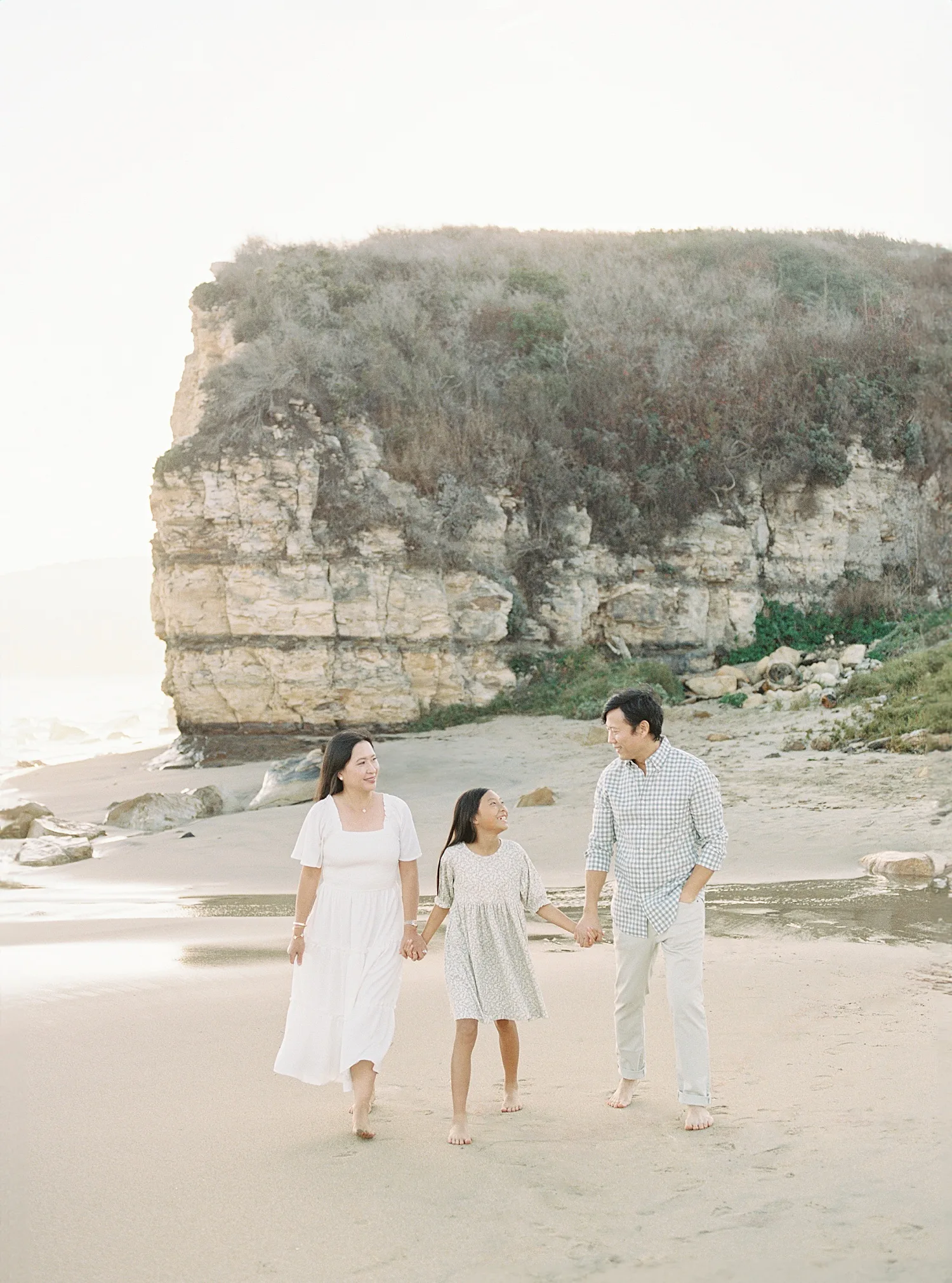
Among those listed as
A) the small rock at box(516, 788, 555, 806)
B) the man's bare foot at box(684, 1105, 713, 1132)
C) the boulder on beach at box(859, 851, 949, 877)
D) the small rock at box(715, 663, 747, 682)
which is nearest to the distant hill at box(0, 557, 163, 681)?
the small rock at box(715, 663, 747, 682)

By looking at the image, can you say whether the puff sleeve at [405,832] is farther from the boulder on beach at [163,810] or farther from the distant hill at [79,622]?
the distant hill at [79,622]

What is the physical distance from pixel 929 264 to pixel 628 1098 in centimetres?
2539

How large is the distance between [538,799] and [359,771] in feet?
25.2

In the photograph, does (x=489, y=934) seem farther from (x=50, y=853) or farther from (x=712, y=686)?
(x=712, y=686)

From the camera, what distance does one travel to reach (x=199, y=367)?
65.8 ft

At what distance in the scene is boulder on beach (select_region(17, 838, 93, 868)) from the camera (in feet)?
36.6

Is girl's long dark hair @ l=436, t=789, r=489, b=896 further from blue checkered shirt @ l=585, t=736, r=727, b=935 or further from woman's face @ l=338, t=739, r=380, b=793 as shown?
blue checkered shirt @ l=585, t=736, r=727, b=935

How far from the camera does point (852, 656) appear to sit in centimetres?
1728

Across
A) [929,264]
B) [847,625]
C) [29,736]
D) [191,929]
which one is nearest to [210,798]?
[191,929]

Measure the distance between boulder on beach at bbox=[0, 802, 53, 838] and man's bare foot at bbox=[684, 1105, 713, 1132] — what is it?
10.1m

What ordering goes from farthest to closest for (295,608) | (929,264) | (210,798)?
(929,264)
(295,608)
(210,798)

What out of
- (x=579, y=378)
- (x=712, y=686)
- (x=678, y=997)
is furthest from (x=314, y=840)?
(x=579, y=378)

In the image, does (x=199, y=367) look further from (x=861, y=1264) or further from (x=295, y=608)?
(x=861, y=1264)

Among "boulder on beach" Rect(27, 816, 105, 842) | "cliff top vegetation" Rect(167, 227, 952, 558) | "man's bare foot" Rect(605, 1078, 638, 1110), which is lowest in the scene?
"boulder on beach" Rect(27, 816, 105, 842)
